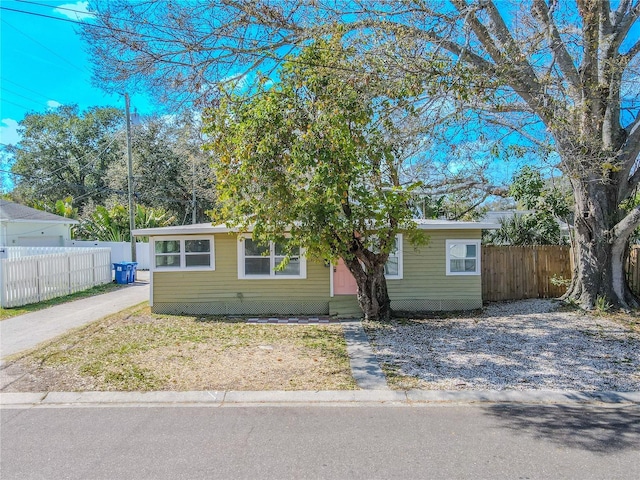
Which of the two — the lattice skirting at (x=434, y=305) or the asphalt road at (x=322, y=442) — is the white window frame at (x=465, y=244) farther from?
the asphalt road at (x=322, y=442)

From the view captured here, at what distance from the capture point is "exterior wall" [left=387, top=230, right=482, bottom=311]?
1163cm

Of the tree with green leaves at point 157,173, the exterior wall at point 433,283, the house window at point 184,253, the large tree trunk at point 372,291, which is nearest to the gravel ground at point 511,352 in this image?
the large tree trunk at point 372,291

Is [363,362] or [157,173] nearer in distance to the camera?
[363,362]

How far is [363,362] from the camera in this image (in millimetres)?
6758

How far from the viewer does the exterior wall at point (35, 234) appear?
74.5ft

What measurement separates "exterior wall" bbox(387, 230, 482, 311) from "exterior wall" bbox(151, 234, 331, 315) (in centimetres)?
203

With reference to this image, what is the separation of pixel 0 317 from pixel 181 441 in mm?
8960

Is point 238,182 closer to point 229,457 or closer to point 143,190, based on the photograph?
point 229,457

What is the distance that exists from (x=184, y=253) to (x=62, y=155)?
32816 millimetres

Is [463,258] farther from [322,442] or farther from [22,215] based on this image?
[22,215]

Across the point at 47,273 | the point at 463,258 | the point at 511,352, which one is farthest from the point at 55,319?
the point at 463,258

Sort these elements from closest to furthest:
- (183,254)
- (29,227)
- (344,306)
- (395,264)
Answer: (344,306) < (183,254) < (395,264) < (29,227)

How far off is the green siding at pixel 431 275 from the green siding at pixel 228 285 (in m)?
2.10

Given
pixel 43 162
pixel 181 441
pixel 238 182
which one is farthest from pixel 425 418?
pixel 43 162
